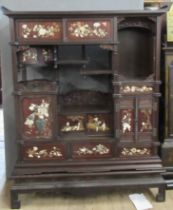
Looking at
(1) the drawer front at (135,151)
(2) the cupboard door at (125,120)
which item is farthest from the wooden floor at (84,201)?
(2) the cupboard door at (125,120)

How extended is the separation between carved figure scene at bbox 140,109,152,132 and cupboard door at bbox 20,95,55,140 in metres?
0.70

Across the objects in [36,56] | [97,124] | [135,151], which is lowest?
[135,151]

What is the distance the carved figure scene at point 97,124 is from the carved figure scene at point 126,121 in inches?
5.6

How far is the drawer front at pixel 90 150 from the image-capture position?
268 centimetres

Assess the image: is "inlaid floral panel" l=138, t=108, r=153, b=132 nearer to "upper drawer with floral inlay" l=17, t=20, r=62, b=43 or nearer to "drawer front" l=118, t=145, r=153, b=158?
"drawer front" l=118, t=145, r=153, b=158

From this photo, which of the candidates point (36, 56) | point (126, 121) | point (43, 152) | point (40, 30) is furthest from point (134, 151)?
point (40, 30)

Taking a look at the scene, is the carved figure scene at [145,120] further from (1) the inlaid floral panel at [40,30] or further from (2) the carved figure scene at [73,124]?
(1) the inlaid floral panel at [40,30]

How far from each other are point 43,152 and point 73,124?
32 centimetres

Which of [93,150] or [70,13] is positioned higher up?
[70,13]

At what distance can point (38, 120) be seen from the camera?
2617 millimetres

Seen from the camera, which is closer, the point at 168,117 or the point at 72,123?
the point at 72,123

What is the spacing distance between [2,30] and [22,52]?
46 centimetres

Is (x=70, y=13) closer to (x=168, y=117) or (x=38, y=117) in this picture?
(x=38, y=117)

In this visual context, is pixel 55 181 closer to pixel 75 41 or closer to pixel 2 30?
pixel 75 41
